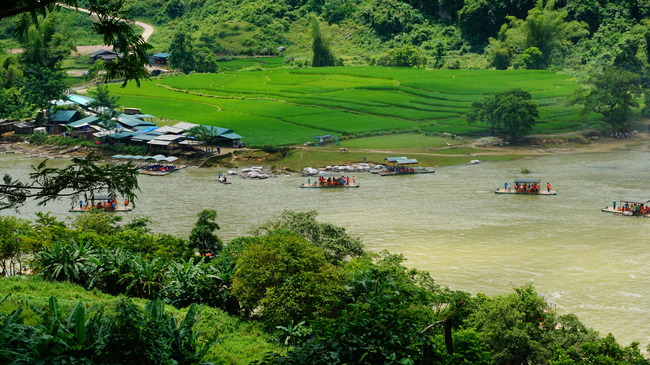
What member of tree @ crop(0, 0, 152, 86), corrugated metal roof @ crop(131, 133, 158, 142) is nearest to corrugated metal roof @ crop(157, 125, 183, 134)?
corrugated metal roof @ crop(131, 133, 158, 142)

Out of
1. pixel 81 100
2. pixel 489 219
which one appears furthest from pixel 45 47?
pixel 489 219

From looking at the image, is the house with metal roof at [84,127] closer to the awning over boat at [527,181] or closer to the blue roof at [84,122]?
the blue roof at [84,122]

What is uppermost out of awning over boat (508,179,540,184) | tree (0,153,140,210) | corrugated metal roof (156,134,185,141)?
tree (0,153,140,210)

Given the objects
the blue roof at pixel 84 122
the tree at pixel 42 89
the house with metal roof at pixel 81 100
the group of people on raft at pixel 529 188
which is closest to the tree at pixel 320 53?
the house with metal roof at pixel 81 100

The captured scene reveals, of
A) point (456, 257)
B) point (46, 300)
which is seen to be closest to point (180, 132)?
point (456, 257)

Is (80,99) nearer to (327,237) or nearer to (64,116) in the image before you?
(64,116)

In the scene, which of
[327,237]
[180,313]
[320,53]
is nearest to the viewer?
[180,313]

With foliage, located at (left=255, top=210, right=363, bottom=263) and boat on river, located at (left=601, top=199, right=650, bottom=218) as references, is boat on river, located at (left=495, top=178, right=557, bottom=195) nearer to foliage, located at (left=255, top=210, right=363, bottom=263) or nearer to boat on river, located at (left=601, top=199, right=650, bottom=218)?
boat on river, located at (left=601, top=199, right=650, bottom=218)
